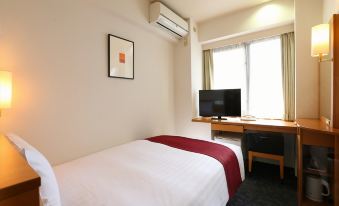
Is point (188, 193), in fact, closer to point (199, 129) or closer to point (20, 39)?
point (20, 39)

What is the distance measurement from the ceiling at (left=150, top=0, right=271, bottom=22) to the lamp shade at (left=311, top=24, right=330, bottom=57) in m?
1.27

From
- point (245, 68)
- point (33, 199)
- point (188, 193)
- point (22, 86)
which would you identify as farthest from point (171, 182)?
point (245, 68)

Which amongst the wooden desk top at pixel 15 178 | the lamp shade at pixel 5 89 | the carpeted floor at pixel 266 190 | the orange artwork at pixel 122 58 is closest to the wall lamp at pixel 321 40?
the carpeted floor at pixel 266 190

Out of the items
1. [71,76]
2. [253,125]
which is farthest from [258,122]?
[71,76]

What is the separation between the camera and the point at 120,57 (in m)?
2.45

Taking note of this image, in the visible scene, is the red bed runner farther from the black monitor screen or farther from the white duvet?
the black monitor screen

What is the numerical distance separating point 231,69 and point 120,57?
87.6 inches

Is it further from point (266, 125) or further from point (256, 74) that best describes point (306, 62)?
point (266, 125)

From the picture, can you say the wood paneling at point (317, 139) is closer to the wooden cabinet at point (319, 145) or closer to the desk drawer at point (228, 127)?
the wooden cabinet at point (319, 145)

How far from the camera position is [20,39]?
1.57 metres

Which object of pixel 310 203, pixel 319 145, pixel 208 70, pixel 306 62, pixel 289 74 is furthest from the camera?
pixel 208 70

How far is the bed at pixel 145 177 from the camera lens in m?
0.99

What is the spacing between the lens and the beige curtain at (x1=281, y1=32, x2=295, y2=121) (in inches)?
111

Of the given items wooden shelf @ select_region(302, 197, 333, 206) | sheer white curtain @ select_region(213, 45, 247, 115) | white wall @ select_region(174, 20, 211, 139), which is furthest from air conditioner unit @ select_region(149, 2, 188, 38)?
wooden shelf @ select_region(302, 197, 333, 206)
